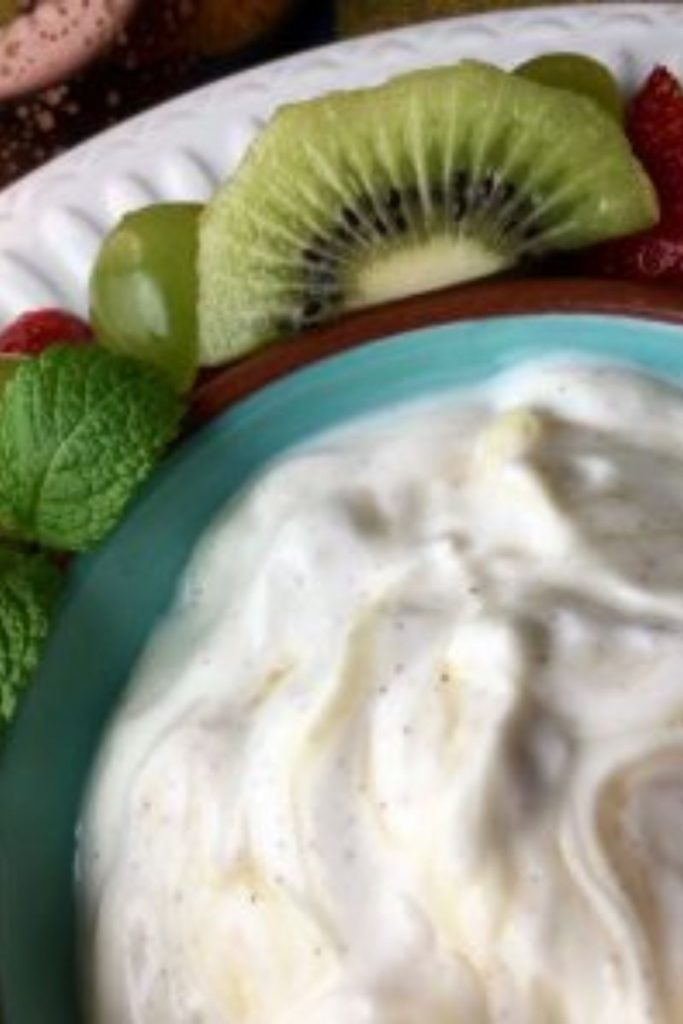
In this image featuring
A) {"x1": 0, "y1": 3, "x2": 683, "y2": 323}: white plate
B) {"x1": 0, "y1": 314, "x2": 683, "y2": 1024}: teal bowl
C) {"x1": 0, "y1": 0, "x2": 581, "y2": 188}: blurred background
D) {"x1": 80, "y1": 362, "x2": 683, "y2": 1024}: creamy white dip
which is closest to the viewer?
{"x1": 80, "y1": 362, "x2": 683, "y2": 1024}: creamy white dip

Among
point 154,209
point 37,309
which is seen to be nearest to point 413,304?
point 154,209

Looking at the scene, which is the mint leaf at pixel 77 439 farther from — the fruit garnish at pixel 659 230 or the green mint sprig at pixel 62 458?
the fruit garnish at pixel 659 230

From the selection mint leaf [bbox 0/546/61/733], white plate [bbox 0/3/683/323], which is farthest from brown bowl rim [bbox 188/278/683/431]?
white plate [bbox 0/3/683/323]

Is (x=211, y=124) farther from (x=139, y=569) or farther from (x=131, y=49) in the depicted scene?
(x=139, y=569)

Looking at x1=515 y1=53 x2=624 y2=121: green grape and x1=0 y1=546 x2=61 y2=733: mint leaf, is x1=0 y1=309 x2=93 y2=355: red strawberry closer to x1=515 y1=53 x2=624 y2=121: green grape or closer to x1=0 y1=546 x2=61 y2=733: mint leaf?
x1=0 y1=546 x2=61 y2=733: mint leaf

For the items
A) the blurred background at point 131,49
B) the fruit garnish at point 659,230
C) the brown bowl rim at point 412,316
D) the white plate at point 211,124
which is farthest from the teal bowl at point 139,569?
the blurred background at point 131,49

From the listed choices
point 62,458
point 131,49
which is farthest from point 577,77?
point 131,49
